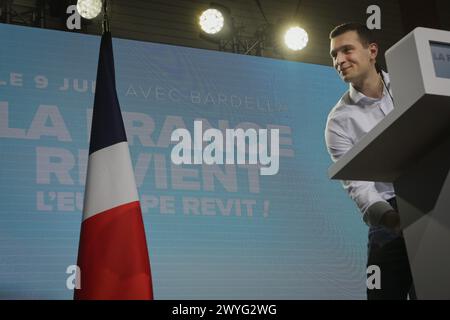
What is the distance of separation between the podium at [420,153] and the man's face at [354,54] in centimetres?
240

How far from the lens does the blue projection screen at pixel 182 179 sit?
3.38m

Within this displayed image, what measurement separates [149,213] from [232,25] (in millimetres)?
1687

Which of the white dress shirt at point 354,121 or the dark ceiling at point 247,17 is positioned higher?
the dark ceiling at point 247,17

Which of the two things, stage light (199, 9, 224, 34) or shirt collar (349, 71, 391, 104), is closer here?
shirt collar (349, 71, 391, 104)

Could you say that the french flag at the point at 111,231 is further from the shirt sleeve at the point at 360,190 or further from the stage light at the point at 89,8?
the stage light at the point at 89,8

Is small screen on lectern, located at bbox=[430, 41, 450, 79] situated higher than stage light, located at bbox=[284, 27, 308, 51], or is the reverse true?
stage light, located at bbox=[284, 27, 308, 51]

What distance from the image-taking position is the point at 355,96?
141 inches

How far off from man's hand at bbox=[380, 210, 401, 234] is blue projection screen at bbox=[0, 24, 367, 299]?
7.07ft

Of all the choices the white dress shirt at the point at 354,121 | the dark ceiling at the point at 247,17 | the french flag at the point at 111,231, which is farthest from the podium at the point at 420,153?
the dark ceiling at the point at 247,17

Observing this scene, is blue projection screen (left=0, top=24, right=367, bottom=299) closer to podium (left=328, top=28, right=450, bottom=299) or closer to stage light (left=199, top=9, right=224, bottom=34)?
stage light (left=199, top=9, right=224, bottom=34)

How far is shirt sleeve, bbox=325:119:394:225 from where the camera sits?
5.74 ft

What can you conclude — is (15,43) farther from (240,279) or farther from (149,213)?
(240,279)

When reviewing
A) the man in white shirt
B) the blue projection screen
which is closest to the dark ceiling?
the blue projection screen
